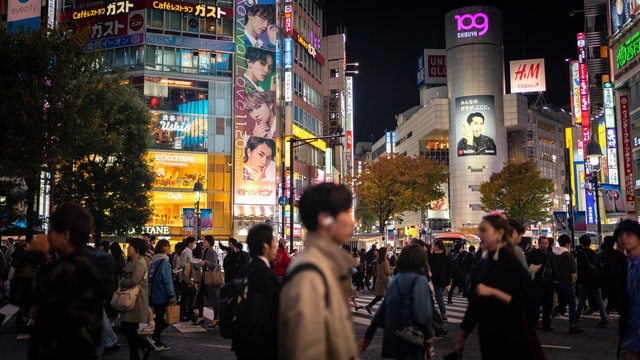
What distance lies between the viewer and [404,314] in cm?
571

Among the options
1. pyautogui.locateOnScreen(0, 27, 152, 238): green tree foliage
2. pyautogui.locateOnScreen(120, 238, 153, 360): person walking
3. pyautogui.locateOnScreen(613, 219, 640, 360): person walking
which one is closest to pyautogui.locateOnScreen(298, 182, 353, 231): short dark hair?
pyautogui.locateOnScreen(613, 219, 640, 360): person walking

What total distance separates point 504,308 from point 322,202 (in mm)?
2644

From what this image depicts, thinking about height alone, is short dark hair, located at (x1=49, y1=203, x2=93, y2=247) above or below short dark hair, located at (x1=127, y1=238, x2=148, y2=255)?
above

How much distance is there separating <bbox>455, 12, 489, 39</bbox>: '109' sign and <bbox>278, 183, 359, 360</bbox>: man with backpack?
334 ft

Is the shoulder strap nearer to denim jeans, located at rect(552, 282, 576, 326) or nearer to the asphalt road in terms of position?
the asphalt road

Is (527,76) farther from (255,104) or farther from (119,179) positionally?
(119,179)

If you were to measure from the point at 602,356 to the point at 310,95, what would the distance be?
2093 inches

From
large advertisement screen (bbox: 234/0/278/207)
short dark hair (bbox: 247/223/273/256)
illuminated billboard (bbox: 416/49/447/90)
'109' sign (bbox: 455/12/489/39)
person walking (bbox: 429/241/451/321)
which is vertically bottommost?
person walking (bbox: 429/241/451/321)

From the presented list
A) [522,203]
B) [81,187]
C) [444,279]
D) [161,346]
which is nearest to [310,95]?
[522,203]

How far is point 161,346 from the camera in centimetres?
1052

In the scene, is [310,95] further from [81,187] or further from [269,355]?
[269,355]

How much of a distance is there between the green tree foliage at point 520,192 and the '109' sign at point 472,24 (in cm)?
3579

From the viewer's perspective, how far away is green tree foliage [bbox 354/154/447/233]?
5078cm

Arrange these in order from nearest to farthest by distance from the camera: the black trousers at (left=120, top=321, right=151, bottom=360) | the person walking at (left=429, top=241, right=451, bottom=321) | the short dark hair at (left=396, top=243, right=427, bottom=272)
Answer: the short dark hair at (left=396, top=243, right=427, bottom=272) < the black trousers at (left=120, top=321, right=151, bottom=360) < the person walking at (left=429, top=241, right=451, bottom=321)
